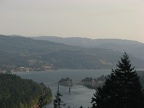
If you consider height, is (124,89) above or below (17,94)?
above

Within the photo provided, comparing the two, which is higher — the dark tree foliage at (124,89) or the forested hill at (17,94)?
the dark tree foliage at (124,89)

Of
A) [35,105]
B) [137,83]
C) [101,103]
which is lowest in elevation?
[35,105]

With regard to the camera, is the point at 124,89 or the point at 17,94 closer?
the point at 124,89

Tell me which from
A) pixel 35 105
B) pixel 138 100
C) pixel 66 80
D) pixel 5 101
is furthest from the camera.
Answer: pixel 66 80

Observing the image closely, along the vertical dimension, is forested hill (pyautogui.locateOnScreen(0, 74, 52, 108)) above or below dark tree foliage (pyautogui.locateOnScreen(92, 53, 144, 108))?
below

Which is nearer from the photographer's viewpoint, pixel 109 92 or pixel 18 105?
pixel 109 92

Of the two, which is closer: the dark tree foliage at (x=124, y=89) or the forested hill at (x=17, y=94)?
the dark tree foliage at (x=124, y=89)

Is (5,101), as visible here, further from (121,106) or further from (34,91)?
(121,106)

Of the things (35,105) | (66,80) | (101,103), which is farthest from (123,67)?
(66,80)

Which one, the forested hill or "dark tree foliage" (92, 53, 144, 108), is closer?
"dark tree foliage" (92, 53, 144, 108)

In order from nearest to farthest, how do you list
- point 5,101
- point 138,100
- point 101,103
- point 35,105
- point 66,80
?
point 138,100, point 101,103, point 5,101, point 35,105, point 66,80

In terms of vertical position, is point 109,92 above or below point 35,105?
above
